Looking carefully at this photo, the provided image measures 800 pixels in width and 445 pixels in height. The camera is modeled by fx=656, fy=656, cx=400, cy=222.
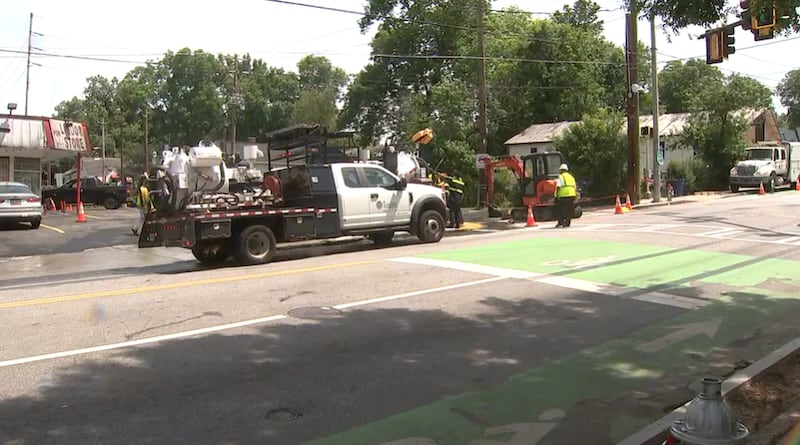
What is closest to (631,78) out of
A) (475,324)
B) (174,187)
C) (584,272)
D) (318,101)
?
(584,272)

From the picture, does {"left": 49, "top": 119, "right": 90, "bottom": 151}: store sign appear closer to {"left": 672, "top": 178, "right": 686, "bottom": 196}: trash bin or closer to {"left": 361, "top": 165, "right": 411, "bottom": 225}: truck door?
{"left": 361, "top": 165, "right": 411, "bottom": 225}: truck door

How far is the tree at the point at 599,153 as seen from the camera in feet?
94.9

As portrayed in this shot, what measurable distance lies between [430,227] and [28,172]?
22.2m

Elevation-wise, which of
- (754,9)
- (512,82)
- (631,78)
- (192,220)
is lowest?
(192,220)

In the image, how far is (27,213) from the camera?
67.9 ft

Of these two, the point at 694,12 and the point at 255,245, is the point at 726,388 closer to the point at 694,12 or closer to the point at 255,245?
the point at 694,12

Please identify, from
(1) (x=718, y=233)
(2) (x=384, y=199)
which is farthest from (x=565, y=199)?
(2) (x=384, y=199)

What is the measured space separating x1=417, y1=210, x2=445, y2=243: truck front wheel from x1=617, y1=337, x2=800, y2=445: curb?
31.8ft

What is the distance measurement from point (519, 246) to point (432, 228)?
7.77ft

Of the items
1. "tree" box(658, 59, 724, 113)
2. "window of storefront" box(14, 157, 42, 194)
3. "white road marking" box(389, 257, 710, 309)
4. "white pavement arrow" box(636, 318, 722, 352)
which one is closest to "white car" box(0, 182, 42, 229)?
"window of storefront" box(14, 157, 42, 194)

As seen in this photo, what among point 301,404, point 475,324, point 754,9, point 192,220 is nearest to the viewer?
point 301,404

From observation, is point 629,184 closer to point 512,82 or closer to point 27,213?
point 27,213

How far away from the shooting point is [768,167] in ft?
112

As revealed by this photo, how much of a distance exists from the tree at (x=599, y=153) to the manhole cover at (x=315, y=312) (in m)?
23.2
